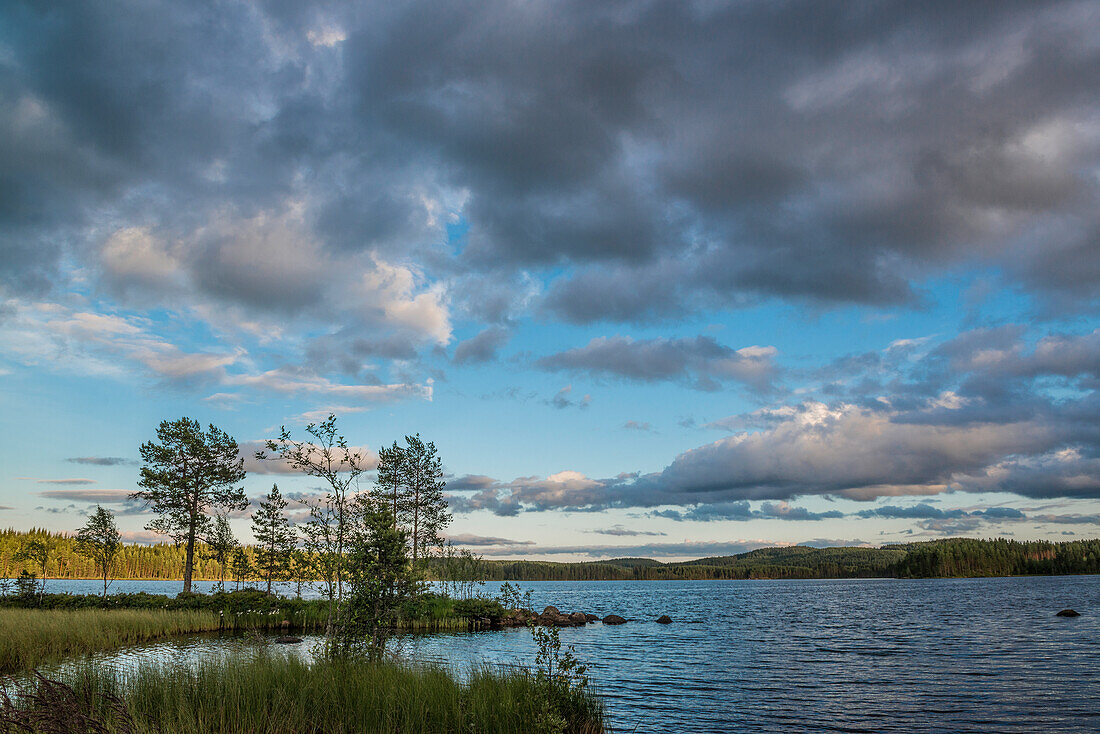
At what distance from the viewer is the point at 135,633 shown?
111ft

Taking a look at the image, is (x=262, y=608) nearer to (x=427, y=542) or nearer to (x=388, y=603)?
(x=427, y=542)

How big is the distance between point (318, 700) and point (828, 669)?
29574 millimetres

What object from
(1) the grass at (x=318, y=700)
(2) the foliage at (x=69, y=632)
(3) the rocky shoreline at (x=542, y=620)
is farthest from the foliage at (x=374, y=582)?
(3) the rocky shoreline at (x=542, y=620)

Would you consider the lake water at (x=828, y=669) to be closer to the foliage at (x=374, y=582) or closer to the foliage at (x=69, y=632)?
→ the foliage at (x=374, y=582)

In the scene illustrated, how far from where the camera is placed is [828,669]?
32281 millimetres

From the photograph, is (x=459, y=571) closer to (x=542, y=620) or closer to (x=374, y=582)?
(x=542, y=620)

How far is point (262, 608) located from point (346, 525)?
3312 centimetres

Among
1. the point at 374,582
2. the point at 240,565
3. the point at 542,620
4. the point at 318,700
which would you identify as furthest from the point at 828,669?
the point at 240,565

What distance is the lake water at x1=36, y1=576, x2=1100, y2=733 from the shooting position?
21.0m

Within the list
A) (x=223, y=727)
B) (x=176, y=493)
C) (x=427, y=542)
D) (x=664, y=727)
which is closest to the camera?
(x=223, y=727)

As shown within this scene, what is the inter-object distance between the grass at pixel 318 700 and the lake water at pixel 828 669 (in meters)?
2.43

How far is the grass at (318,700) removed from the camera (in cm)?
1058

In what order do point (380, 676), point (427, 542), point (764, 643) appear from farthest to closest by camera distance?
1. point (427, 542)
2. point (764, 643)
3. point (380, 676)

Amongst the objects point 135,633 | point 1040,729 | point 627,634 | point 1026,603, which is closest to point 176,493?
point 135,633
